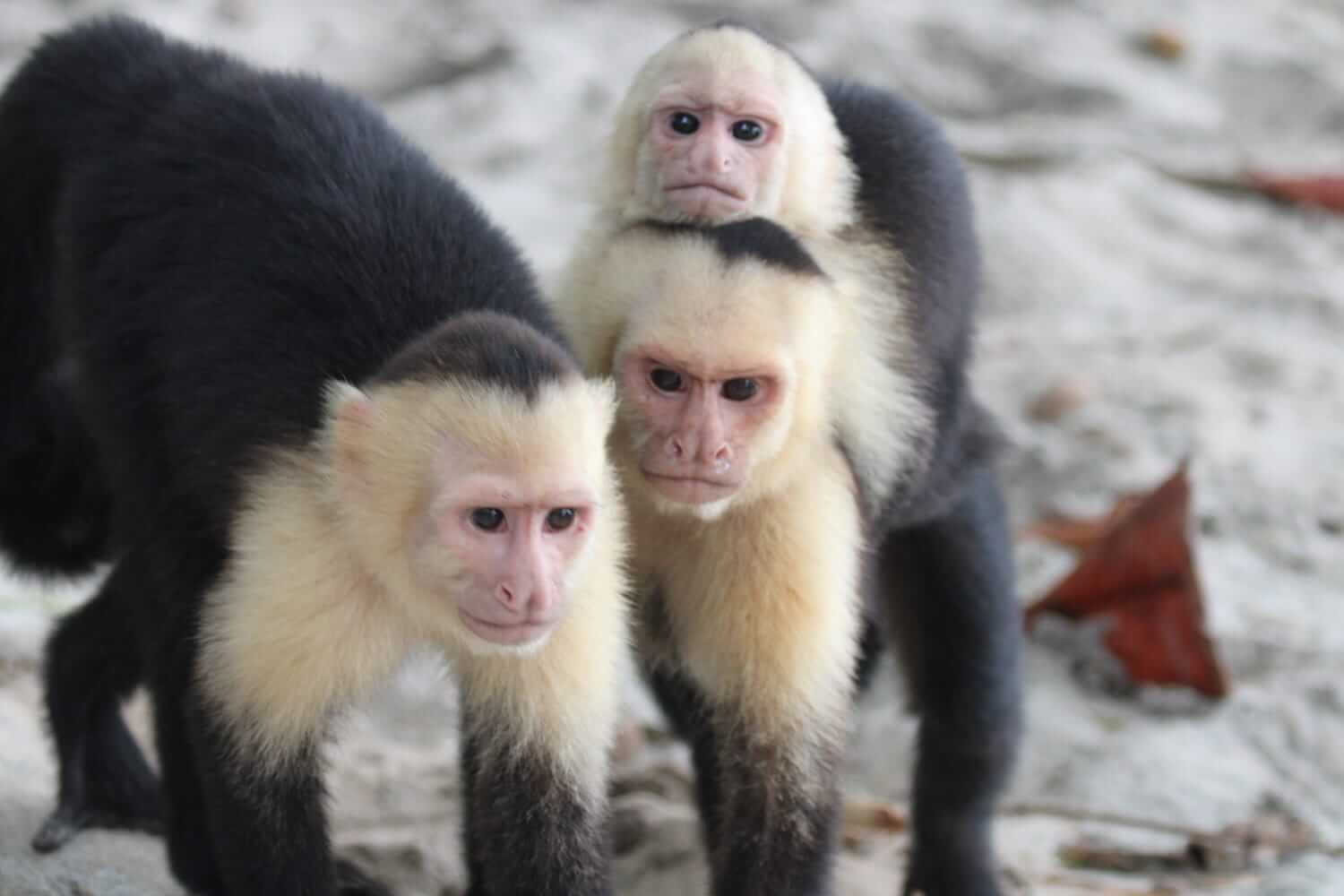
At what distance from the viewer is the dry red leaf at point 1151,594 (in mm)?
4371

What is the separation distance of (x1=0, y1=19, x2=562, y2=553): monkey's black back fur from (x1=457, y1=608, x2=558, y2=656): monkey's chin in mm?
337

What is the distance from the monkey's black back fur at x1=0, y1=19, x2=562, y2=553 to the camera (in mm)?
2859

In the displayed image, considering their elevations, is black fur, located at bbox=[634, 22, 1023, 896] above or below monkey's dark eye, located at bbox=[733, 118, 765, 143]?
below

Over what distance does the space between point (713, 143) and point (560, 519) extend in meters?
0.82

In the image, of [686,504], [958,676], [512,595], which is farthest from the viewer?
[958,676]

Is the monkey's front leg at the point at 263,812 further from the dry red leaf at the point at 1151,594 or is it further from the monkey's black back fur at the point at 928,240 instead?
the dry red leaf at the point at 1151,594

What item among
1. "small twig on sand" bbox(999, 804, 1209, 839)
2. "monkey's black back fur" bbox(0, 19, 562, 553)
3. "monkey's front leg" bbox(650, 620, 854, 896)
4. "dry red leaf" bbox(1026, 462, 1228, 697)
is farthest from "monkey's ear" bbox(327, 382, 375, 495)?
"dry red leaf" bbox(1026, 462, 1228, 697)

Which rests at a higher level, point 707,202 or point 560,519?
point 707,202

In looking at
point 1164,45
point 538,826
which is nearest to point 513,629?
point 538,826

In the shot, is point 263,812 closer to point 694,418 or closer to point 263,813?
point 263,813

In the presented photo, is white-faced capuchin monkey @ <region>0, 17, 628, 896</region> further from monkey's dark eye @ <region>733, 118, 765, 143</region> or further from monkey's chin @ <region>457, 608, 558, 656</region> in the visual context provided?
monkey's dark eye @ <region>733, 118, 765, 143</region>

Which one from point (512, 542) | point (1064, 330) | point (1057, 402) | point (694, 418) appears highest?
point (1064, 330)

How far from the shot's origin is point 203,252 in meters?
3.01

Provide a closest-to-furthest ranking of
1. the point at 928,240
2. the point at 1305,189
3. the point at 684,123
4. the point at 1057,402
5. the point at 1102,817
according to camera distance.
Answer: the point at 684,123 → the point at 928,240 → the point at 1102,817 → the point at 1057,402 → the point at 1305,189
